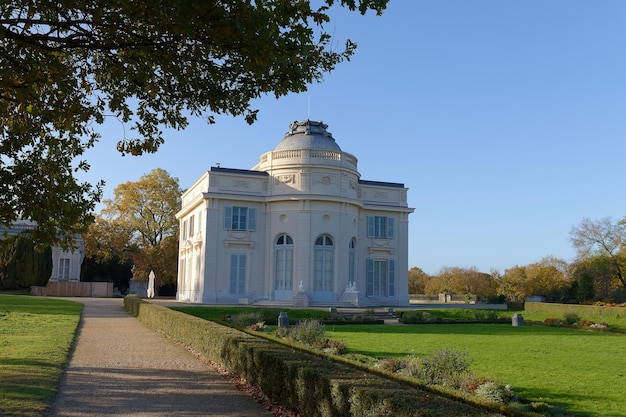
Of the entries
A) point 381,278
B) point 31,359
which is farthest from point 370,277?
point 31,359

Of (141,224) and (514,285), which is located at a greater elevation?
(141,224)

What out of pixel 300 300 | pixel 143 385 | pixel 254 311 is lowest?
pixel 143 385

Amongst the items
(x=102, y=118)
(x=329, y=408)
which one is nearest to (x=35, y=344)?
(x=102, y=118)

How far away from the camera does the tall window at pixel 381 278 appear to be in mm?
41719

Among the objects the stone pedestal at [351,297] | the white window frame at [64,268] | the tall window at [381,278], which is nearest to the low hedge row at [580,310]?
the tall window at [381,278]

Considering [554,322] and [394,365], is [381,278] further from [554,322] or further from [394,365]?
[394,365]

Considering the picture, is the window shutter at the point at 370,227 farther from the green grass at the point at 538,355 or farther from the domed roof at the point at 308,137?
the green grass at the point at 538,355

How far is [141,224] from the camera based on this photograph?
177ft

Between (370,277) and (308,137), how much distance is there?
36.6ft

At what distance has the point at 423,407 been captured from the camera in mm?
5340

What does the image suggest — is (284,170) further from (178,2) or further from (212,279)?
(178,2)

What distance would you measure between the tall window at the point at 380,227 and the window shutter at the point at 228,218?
10350 millimetres

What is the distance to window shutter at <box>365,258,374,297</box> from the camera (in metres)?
41.5

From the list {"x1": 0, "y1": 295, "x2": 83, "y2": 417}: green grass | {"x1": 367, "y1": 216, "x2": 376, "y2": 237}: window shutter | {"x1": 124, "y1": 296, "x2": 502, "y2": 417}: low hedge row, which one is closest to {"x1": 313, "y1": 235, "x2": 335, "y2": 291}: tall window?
{"x1": 367, "y1": 216, "x2": 376, "y2": 237}: window shutter
